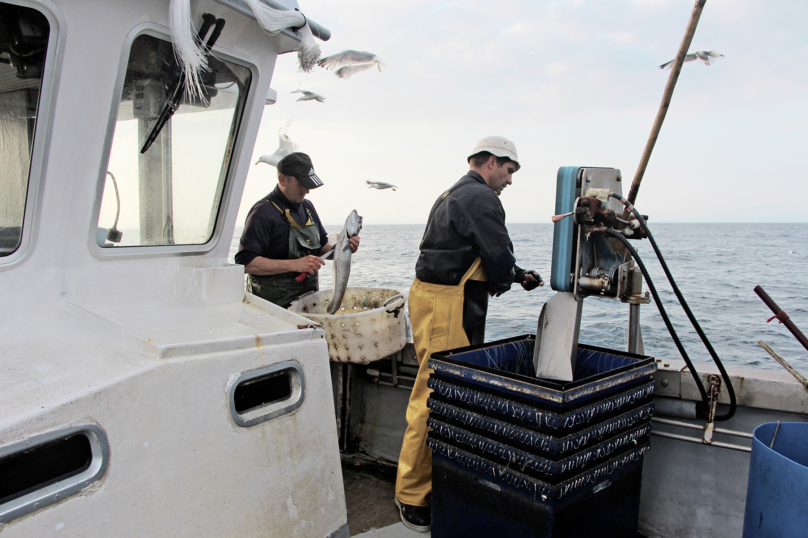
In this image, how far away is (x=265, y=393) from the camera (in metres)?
1.68

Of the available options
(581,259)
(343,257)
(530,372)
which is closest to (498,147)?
(581,259)

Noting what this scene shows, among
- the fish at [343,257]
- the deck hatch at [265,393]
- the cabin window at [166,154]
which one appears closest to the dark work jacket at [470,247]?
the fish at [343,257]

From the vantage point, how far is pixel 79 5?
5.40 feet

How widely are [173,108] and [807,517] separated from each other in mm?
2615

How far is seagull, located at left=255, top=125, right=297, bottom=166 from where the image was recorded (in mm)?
4254

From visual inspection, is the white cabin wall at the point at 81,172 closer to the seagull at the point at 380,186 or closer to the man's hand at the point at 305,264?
the man's hand at the point at 305,264

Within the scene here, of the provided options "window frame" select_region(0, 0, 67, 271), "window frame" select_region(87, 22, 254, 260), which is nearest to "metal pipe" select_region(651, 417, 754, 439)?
"window frame" select_region(87, 22, 254, 260)

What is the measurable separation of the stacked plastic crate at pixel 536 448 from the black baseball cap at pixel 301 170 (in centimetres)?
160

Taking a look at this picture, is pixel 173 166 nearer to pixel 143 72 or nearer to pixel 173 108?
pixel 173 108

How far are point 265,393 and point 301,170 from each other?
2.09 metres

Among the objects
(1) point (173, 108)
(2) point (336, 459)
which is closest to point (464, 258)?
(2) point (336, 459)

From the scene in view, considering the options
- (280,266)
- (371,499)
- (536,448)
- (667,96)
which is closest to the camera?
(536,448)

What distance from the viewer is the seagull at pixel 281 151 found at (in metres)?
4.25

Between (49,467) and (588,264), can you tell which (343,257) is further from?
(49,467)
